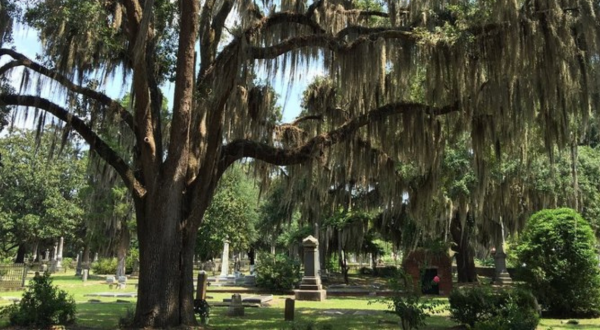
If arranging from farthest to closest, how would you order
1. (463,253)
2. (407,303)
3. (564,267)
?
1. (463,253)
2. (564,267)
3. (407,303)

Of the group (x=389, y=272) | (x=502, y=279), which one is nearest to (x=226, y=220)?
(x=502, y=279)

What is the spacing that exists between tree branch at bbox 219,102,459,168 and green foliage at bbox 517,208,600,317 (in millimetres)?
4876

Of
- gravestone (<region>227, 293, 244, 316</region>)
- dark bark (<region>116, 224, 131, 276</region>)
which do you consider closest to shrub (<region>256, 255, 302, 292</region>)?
dark bark (<region>116, 224, 131, 276</region>)

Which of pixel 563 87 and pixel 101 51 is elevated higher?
pixel 101 51

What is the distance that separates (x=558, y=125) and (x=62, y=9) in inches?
398

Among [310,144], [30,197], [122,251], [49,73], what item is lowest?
[122,251]

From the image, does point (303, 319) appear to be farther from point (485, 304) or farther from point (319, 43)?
point (319, 43)

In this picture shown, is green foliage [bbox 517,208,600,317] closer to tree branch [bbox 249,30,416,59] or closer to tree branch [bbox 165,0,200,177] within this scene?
tree branch [bbox 249,30,416,59]

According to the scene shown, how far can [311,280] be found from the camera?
66.0 ft

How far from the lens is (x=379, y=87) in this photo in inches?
434

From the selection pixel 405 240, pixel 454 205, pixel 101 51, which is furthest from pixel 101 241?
pixel 101 51

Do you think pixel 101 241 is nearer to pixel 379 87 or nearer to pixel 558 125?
pixel 379 87

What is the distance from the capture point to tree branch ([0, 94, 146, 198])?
32.0 feet

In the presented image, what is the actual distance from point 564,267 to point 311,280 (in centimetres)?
1031
